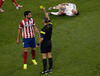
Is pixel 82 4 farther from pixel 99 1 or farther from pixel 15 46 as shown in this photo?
pixel 15 46

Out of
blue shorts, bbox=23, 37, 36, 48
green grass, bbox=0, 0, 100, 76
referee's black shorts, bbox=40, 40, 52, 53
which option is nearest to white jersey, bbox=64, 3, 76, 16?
green grass, bbox=0, 0, 100, 76

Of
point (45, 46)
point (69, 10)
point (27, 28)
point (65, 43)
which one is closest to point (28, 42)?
point (27, 28)

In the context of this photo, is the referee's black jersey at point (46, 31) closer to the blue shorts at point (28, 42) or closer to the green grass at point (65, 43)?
the blue shorts at point (28, 42)

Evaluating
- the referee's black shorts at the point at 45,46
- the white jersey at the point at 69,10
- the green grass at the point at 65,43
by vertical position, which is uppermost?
the white jersey at the point at 69,10

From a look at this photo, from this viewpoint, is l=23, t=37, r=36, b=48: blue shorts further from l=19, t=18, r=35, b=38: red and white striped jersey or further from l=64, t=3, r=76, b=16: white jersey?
l=64, t=3, r=76, b=16: white jersey

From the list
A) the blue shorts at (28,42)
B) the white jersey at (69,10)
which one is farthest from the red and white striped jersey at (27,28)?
the white jersey at (69,10)

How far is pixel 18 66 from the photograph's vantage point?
27.0ft

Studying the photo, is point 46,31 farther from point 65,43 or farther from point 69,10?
point 69,10

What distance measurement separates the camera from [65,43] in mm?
9680

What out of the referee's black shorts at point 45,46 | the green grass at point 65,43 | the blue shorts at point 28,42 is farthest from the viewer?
the blue shorts at point 28,42

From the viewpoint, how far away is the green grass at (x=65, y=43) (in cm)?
765

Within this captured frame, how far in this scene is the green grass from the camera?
25.1 feet

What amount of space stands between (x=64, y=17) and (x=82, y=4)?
213 cm

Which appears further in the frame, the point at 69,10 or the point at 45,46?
the point at 69,10
